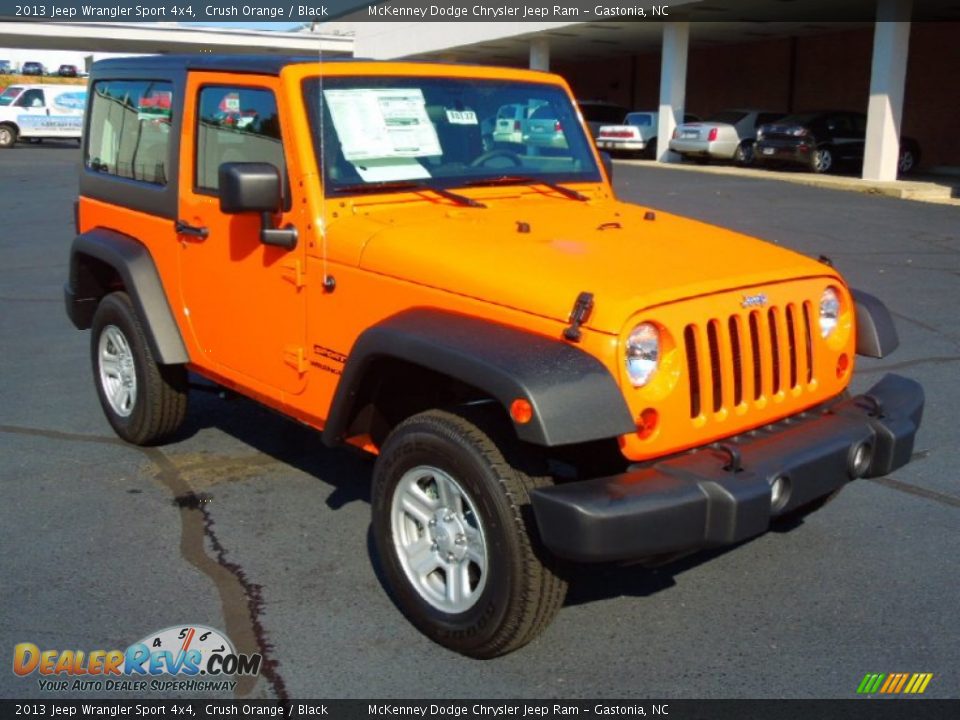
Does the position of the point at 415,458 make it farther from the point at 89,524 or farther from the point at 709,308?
the point at 89,524

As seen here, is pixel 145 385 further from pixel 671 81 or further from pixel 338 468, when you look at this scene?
pixel 671 81

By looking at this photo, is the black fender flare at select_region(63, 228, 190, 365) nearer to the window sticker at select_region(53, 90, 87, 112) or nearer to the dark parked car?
the dark parked car

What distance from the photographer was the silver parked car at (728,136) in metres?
26.7

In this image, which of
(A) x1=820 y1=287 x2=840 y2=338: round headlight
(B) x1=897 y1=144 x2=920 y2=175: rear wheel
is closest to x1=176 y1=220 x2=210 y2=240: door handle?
(A) x1=820 y1=287 x2=840 y2=338: round headlight

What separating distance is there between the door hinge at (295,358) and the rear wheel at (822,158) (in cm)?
2206

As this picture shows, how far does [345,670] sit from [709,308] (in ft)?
5.67

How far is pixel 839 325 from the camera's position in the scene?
13.5 ft

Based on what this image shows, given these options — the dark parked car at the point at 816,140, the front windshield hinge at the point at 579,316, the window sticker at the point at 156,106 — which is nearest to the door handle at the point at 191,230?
the window sticker at the point at 156,106

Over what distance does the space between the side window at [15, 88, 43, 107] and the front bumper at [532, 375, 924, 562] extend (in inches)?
1423

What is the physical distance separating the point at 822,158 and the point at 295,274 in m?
22.3

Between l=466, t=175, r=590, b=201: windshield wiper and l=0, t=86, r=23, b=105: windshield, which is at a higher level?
l=0, t=86, r=23, b=105: windshield

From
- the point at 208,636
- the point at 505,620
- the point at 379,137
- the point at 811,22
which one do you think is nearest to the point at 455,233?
the point at 379,137

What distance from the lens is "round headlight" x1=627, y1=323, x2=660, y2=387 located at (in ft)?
11.0
